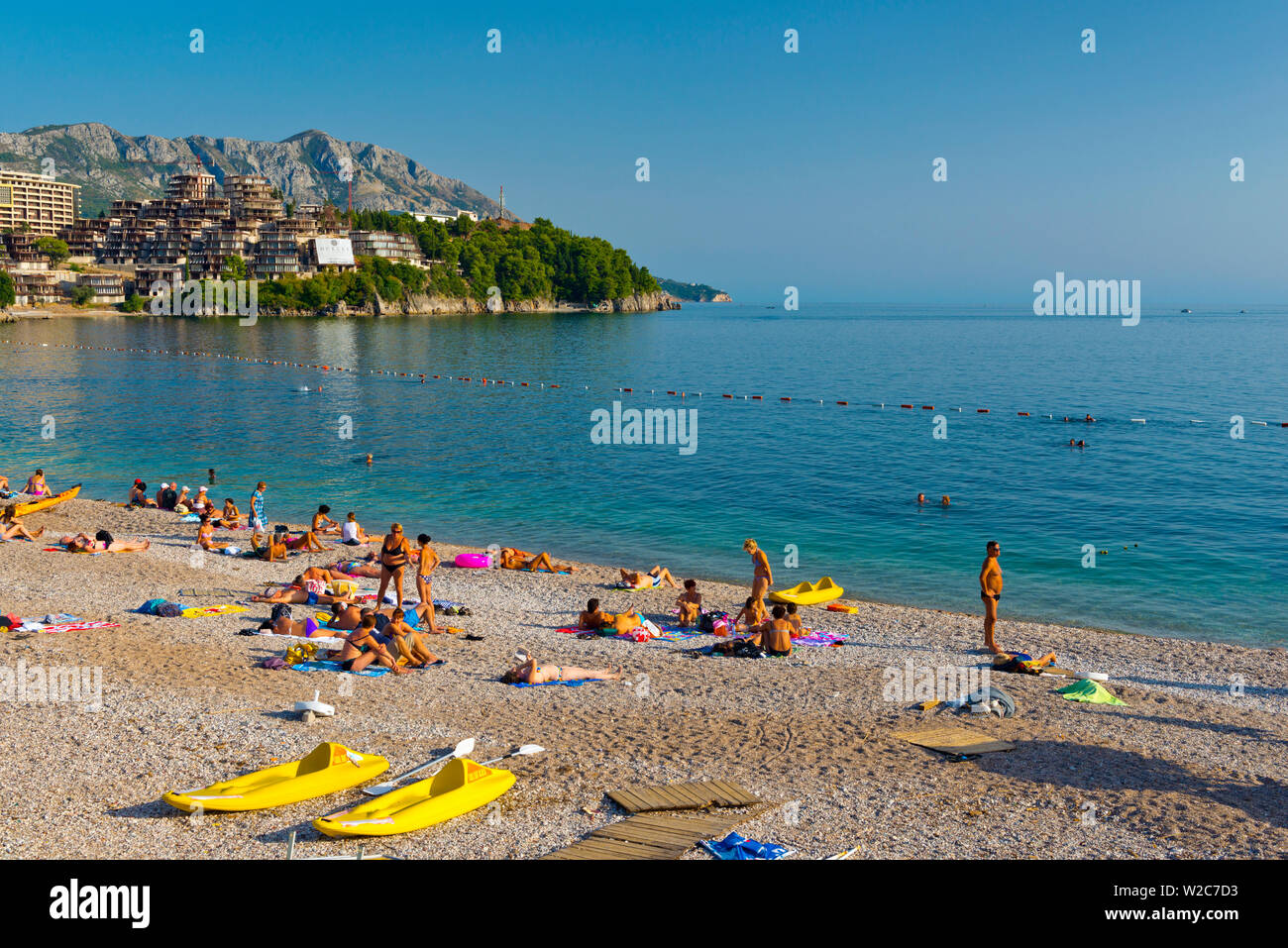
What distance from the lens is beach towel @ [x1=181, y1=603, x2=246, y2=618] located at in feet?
60.5

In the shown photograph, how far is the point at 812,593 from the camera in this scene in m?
22.0

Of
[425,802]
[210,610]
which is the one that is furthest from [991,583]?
[210,610]

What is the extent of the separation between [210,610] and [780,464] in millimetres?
28994

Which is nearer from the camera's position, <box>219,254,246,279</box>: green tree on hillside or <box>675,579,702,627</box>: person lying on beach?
<box>675,579,702,627</box>: person lying on beach

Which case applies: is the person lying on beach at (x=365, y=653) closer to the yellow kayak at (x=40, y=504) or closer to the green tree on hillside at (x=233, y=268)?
the yellow kayak at (x=40, y=504)

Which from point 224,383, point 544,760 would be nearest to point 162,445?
point 224,383

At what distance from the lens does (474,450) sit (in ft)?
149

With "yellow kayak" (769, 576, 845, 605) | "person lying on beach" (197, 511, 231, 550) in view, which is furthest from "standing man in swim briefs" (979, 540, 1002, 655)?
"person lying on beach" (197, 511, 231, 550)

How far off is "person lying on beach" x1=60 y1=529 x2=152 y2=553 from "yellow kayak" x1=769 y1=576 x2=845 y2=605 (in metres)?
17.1

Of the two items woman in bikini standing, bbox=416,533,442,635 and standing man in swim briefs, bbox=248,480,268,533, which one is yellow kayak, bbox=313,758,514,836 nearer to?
woman in bikini standing, bbox=416,533,442,635

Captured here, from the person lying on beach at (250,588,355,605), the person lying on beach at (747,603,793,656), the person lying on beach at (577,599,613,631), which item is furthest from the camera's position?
the person lying on beach at (250,588,355,605)

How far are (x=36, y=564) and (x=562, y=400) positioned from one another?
150 ft

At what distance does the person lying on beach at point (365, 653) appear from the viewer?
15.4 m
